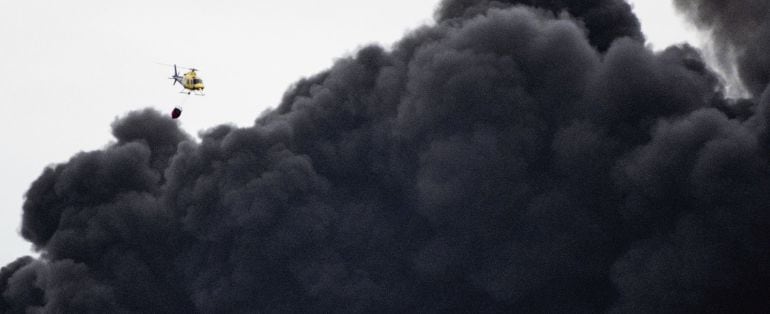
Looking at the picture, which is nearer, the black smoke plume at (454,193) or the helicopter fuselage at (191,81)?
the black smoke plume at (454,193)

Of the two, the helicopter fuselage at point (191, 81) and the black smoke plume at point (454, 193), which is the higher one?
the helicopter fuselage at point (191, 81)

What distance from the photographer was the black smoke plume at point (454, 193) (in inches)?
2682

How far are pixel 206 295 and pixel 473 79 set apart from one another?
2383cm

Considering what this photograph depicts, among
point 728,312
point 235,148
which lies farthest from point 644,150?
point 235,148

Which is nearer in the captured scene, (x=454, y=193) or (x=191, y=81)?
(x=454, y=193)

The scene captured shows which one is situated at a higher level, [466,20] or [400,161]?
[466,20]

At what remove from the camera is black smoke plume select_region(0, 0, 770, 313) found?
68.1m

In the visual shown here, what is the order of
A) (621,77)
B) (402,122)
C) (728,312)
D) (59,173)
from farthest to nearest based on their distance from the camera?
(59,173) → (402,122) → (621,77) → (728,312)

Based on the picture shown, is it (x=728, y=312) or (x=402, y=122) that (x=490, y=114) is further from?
(x=728, y=312)

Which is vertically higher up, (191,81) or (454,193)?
(191,81)

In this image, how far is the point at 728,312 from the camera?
67688 mm

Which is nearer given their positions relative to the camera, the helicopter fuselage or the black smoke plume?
the black smoke plume

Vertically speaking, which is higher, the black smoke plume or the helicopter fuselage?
the helicopter fuselage

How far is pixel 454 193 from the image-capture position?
76.1 meters
